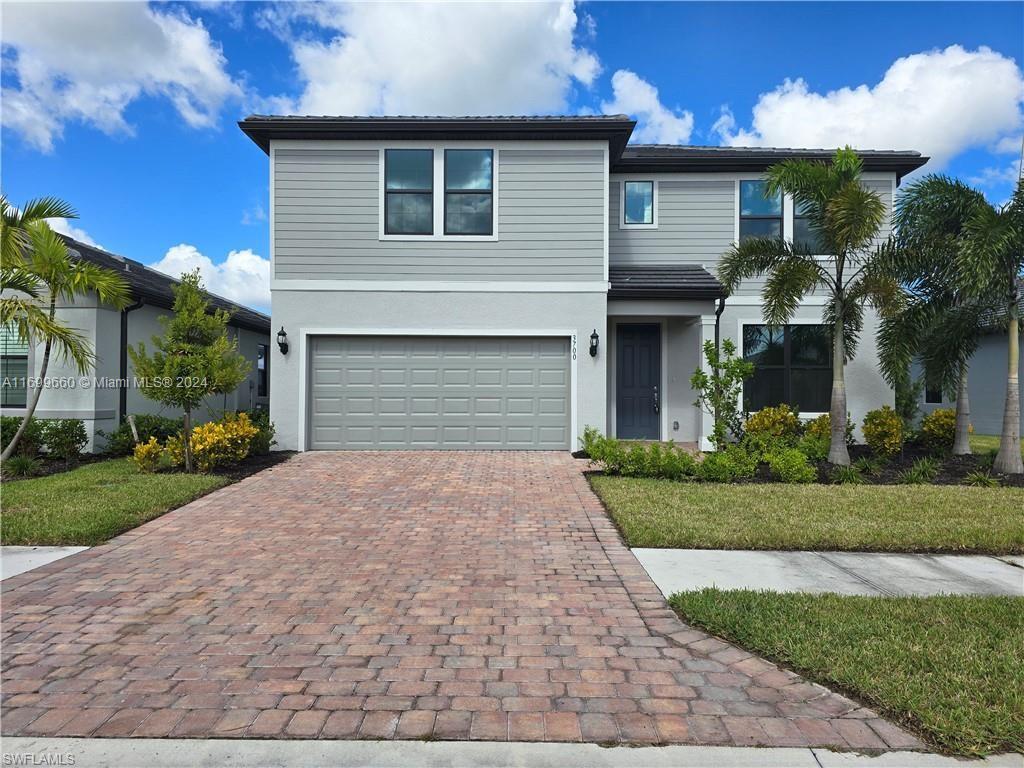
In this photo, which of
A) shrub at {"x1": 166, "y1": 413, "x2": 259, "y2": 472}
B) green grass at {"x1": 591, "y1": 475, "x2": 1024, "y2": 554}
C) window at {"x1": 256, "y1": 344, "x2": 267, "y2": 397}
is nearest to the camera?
green grass at {"x1": 591, "y1": 475, "x2": 1024, "y2": 554}

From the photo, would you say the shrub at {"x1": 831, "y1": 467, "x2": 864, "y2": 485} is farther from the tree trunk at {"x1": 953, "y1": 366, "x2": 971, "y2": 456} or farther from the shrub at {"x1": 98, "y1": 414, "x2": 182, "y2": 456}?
the shrub at {"x1": 98, "y1": 414, "x2": 182, "y2": 456}

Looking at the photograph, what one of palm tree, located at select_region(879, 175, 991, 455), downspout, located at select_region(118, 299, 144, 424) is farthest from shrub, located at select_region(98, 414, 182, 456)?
palm tree, located at select_region(879, 175, 991, 455)

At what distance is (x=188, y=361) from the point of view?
29.6 ft

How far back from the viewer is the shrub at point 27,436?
34.0 feet

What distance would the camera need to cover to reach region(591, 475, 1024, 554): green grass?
5.66 meters

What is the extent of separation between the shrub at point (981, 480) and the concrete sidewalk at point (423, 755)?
769cm

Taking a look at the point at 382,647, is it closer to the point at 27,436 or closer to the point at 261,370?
the point at 27,436

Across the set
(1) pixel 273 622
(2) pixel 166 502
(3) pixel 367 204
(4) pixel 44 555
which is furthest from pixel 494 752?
(3) pixel 367 204

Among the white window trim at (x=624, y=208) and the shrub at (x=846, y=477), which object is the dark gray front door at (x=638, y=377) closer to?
the white window trim at (x=624, y=208)

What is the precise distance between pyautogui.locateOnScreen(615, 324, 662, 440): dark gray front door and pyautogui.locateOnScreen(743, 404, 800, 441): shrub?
2.05 metres

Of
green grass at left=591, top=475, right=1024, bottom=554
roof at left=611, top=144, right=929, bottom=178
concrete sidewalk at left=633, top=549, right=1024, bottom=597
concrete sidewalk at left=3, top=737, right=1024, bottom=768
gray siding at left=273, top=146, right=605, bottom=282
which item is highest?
roof at left=611, top=144, right=929, bottom=178

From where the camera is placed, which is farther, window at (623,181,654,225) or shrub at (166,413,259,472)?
window at (623,181,654,225)

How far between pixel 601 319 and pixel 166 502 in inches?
314

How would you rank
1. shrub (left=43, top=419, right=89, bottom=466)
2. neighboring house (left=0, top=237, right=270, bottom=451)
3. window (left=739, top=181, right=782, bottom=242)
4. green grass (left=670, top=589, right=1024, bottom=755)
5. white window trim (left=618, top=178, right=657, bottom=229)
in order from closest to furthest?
green grass (left=670, top=589, right=1024, bottom=755)
shrub (left=43, top=419, right=89, bottom=466)
neighboring house (left=0, top=237, right=270, bottom=451)
window (left=739, top=181, right=782, bottom=242)
white window trim (left=618, top=178, right=657, bottom=229)
